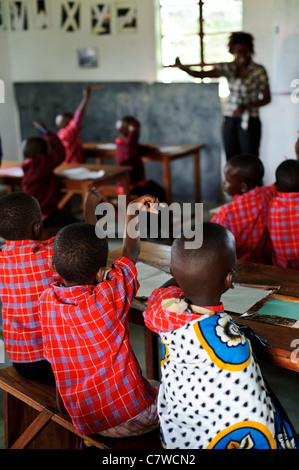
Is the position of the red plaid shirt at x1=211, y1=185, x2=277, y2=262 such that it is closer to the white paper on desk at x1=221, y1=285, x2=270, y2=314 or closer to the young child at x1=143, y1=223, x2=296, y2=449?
the white paper on desk at x1=221, y1=285, x2=270, y2=314

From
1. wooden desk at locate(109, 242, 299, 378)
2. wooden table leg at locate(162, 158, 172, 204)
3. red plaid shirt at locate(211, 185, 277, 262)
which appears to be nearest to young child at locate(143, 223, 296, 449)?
wooden desk at locate(109, 242, 299, 378)

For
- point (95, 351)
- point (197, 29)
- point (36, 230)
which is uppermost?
point (197, 29)

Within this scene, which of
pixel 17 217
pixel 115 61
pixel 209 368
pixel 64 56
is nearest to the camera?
pixel 209 368

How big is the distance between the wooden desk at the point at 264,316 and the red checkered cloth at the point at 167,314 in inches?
9.3

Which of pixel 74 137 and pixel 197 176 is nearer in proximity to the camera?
pixel 74 137

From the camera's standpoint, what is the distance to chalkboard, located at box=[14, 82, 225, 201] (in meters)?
5.48

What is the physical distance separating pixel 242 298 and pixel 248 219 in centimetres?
77

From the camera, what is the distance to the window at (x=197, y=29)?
510 centimetres

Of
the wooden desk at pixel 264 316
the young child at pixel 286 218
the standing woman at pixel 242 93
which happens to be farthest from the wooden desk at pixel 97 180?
the young child at pixel 286 218

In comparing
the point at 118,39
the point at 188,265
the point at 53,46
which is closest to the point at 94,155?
the point at 118,39

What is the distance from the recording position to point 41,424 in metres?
1.60

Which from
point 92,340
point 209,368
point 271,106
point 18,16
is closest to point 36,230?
point 92,340

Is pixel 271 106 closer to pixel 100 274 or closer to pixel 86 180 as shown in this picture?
pixel 86 180

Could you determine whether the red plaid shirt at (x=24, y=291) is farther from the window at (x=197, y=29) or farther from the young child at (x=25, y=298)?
the window at (x=197, y=29)
